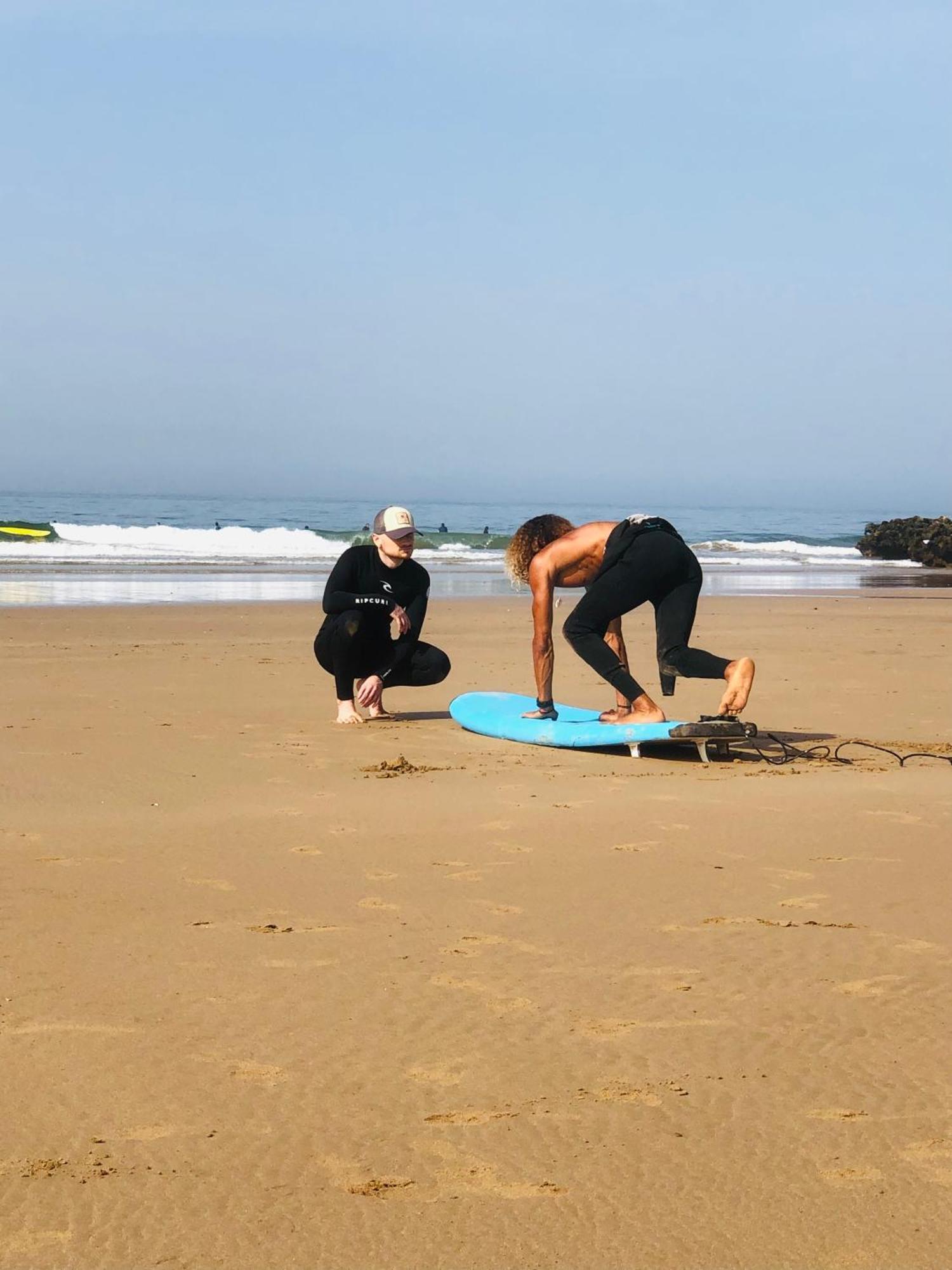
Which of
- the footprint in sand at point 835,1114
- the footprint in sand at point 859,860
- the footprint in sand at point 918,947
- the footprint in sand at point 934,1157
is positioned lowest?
the footprint in sand at point 835,1114

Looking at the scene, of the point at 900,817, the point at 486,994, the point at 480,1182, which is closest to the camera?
the point at 480,1182

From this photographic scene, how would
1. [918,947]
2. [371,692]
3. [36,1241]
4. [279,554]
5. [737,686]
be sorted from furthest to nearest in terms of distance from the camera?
1. [279,554]
2. [371,692]
3. [737,686]
4. [918,947]
5. [36,1241]

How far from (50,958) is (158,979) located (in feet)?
1.17

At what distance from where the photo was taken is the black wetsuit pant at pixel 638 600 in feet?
24.9

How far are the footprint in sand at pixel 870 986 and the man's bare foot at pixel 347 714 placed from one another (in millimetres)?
5223

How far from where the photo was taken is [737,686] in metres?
7.21

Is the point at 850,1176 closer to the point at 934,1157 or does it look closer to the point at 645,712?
the point at 934,1157

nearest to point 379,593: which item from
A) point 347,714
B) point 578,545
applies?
point 347,714

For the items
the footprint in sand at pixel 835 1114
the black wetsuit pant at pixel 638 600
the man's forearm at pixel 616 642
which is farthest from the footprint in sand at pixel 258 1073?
the man's forearm at pixel 616 642

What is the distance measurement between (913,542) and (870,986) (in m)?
35.7

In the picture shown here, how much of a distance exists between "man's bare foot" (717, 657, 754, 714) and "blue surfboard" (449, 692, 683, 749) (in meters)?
0.27

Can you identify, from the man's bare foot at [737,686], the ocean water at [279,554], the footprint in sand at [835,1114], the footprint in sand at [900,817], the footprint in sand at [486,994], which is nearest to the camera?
the footprint in sand at [835,1114]

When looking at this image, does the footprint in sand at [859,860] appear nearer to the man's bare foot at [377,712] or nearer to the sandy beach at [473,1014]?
the sandy beach at [473,1014]

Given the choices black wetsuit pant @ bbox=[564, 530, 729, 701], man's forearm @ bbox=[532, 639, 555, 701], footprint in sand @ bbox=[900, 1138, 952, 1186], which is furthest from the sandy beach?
man's forearm @ bbox=[532, 639, 555, 701]
